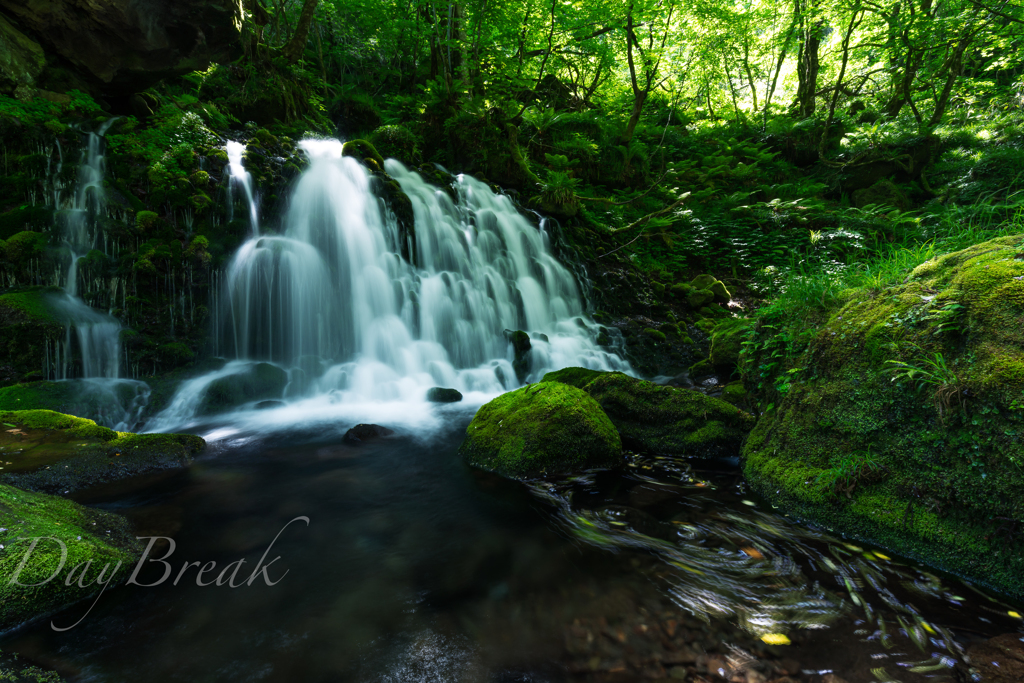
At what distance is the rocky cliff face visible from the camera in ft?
23.8

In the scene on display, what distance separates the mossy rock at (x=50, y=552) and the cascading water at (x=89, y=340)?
3738 millimetres

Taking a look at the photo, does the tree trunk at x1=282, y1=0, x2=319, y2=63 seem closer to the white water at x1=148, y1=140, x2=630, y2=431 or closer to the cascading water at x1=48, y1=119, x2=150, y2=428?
the white water at x1=148, y1=140, x2=630, y2=431

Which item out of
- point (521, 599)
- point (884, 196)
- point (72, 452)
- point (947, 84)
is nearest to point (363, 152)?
point (72, 452)

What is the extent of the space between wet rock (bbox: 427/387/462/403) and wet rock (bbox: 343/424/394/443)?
1462 mm

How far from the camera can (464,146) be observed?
42.7 feet

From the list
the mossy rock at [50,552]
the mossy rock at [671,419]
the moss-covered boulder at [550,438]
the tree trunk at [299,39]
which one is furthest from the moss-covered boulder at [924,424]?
the tree trunk at [299,39]

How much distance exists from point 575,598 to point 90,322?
7.66 m

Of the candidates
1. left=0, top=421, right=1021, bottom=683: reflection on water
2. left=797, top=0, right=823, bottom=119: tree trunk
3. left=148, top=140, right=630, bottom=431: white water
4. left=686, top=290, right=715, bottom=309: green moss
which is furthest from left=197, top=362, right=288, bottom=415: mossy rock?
left=797, top=0, right=823, bottom=119: tree trunk

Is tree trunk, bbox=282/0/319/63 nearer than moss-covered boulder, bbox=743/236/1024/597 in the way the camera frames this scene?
No

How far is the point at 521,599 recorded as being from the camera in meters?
2.57

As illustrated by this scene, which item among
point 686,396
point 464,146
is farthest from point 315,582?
point 464,146

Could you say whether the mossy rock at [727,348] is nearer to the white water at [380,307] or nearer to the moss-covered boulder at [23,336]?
the white water at [380,307]

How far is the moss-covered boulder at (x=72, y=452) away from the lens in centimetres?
369

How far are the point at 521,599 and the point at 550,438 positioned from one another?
1.83 metres
